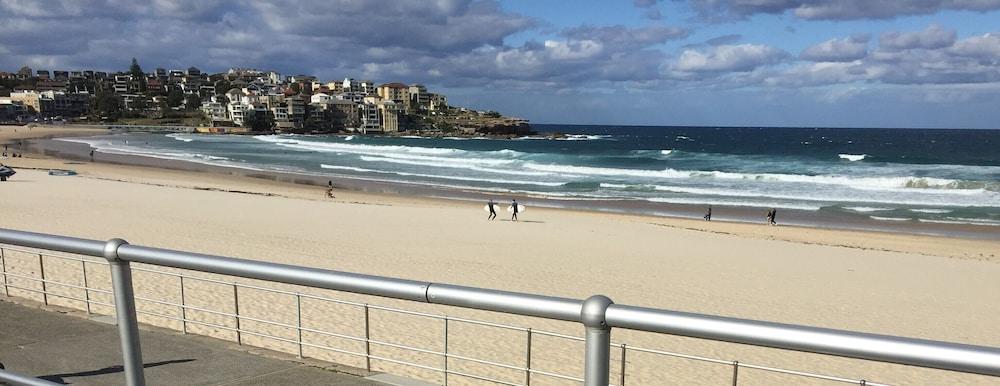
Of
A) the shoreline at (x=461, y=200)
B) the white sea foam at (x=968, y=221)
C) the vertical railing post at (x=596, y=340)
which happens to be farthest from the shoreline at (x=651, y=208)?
the vertical railing post at (x=596, y=340)

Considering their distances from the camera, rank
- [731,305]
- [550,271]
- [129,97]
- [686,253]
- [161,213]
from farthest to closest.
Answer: [129,97]
[161,213]
[686,253]
[550,271]
[731,305]

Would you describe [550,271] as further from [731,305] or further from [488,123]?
[488,123]

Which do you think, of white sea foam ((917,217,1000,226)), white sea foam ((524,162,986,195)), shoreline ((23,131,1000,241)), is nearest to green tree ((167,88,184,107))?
shoreline ((23,131,1000,241))

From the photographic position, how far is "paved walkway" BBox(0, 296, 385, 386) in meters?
3.66

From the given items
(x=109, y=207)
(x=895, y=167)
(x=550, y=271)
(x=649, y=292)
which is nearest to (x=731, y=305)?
(x=649, y=292)

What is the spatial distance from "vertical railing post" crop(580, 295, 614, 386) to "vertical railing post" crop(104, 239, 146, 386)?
185 centimetres

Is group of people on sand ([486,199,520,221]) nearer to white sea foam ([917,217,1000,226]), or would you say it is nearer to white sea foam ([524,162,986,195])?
white sea foam ([917,217,1000,226])

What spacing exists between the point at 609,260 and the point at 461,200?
54.9ft

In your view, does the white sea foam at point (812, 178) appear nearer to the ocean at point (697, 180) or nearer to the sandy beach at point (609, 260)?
the ocean at point (697, 180)

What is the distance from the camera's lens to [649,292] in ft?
41.4

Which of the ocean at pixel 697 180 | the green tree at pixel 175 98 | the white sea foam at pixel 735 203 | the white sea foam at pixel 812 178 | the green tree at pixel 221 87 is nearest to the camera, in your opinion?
the white sea foam at pixel 735 203

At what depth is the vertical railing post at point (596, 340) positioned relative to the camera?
1.67 m

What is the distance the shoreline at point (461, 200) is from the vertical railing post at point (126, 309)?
71.2 feet

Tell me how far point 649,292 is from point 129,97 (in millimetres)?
188037
